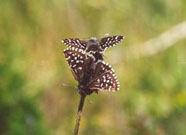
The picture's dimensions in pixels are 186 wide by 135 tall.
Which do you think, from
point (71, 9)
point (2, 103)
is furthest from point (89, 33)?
point (2, 103)

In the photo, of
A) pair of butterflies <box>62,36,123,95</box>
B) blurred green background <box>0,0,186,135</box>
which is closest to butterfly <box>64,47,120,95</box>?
pair of butterflies <box>62,36,123,95</box>

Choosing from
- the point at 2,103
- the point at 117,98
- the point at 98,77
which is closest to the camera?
the point at 98,77

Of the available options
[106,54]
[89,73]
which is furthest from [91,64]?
[106,54]

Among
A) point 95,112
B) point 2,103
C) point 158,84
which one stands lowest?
point 2,103

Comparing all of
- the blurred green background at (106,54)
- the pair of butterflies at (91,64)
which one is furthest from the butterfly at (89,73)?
the blurred green background at (106,54)

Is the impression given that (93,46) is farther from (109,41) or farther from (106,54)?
(106,54)

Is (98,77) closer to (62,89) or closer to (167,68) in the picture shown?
(62,89)

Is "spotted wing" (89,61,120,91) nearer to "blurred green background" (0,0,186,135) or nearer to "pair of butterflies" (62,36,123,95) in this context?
"pair of butterflies" (62,36,123,95)

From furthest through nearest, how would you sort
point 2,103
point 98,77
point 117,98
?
point 117,98 → point 2,103 → point 98,77
